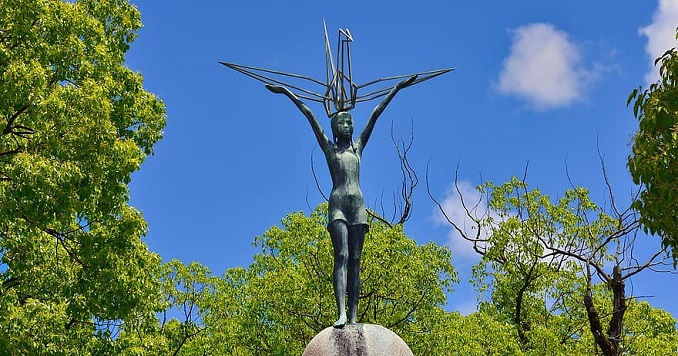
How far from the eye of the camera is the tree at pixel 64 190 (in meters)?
11.3

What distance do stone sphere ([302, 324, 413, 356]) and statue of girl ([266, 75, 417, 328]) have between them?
17cm

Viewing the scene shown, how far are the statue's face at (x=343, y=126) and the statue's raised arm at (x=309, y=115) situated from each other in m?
0.13

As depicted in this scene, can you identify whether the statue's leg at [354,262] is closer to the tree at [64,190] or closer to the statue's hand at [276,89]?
the statue's hand at [276,89]

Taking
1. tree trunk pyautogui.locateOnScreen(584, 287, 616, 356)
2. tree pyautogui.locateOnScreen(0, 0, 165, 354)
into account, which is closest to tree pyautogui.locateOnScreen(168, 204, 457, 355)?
tree trunk pyautogui.locateOnScreen(584, 287, 616, 356)

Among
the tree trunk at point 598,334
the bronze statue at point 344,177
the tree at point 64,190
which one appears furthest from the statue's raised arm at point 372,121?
the tree trunk at point 598,334

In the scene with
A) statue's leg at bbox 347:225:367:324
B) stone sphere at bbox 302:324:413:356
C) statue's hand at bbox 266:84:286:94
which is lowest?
stone sphere at bbox 302:324:413:356

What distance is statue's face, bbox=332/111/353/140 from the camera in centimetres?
886

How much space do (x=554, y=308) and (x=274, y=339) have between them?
8541 millimetres

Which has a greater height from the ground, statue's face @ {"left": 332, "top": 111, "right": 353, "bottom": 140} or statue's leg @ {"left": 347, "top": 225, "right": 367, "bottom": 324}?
statue's face @ {"left": 332, "top": 111, "right": 353, "bottom": 140}

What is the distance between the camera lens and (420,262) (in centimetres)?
2061

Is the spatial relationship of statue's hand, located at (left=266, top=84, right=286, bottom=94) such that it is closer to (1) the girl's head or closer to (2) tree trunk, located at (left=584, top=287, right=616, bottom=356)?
(1) the girl's head

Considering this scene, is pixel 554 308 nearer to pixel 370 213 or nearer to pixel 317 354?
pixel 370 213

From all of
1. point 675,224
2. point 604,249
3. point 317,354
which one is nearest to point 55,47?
point 317,354

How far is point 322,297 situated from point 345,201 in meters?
11.7
